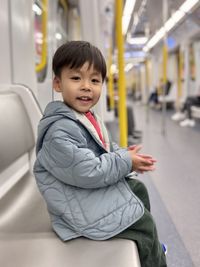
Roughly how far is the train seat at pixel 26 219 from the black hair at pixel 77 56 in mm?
469

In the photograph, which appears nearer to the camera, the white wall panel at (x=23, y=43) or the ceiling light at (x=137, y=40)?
the white wall panel at (x=23, y=43)

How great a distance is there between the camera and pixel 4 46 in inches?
77.5

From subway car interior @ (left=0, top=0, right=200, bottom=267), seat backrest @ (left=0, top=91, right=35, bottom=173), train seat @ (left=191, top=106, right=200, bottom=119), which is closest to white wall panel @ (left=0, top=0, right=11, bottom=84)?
subway car interior @ (left=0, top=0, right=200, bottom=267)

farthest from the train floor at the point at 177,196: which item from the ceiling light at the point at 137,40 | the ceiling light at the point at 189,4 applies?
the ceiling light at the point at 137,40

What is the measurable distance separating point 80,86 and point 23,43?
1.21m

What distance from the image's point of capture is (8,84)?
1.97 meters

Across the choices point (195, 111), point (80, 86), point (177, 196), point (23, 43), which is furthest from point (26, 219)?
point (195, 111)

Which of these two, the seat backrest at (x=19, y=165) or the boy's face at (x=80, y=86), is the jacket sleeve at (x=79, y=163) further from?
the seat backrest at (x=19, y=165)

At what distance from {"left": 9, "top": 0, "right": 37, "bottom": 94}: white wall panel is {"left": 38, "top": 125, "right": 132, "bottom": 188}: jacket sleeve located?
3.80 ft

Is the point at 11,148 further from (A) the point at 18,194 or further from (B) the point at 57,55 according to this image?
(B) the point at 57,55

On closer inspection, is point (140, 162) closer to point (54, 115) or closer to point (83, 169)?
point (83, 169)

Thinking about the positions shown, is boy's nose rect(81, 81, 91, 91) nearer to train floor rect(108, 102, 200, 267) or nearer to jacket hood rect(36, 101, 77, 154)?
jacket hood rect(36, 101, 77, 154)

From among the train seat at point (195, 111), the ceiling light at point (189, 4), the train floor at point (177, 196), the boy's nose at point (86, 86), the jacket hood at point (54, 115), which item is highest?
the ceiling light at point (189, 4)

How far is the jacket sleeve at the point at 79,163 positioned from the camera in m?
1.04
